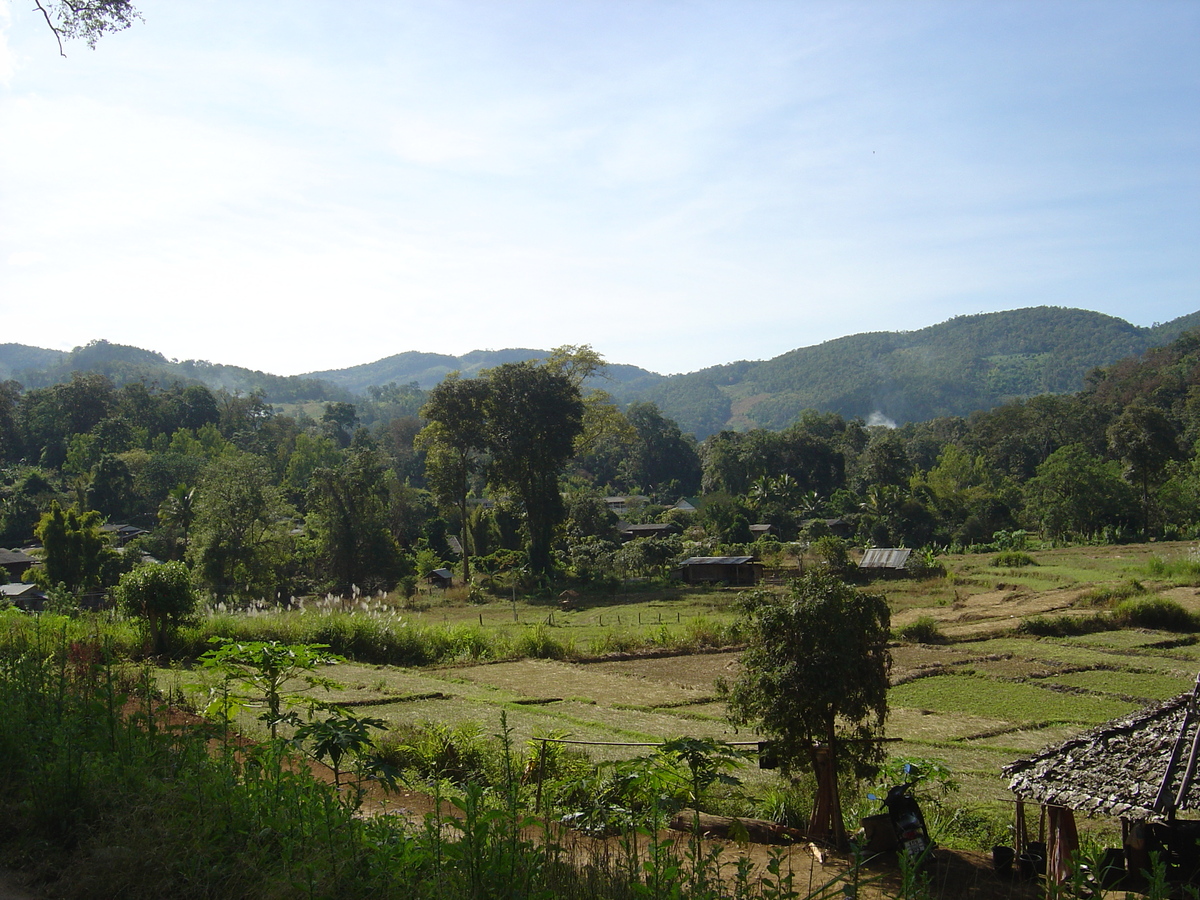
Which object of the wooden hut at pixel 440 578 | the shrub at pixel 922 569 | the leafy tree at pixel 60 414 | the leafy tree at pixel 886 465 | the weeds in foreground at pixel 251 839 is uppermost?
the leafy tree at pixel 60 414

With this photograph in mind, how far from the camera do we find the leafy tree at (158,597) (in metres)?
18.8

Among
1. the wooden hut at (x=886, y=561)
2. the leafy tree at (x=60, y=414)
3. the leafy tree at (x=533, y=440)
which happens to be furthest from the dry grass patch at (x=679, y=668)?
the leafy tree at (x=60, y=414)

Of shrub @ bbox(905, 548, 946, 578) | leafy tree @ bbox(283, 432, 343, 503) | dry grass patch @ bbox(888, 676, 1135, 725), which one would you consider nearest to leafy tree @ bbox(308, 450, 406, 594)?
shrub @ bbox(905, 548, 946, 578)

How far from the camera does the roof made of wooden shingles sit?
684 centimetres

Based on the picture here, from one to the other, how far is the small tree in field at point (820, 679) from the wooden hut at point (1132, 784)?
5.03 ft

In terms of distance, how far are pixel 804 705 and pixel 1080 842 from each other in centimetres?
290

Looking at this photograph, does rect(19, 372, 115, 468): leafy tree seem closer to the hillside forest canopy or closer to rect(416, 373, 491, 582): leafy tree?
the hillside forest canopy

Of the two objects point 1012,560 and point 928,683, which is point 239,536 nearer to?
point 928,683

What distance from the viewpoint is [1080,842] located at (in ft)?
26.2

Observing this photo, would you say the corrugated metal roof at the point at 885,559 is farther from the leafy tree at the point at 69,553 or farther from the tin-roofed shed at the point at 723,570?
the leafy tree at the point at 69,553

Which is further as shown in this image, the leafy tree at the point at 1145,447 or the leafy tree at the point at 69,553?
the leafy tree at the point at 1145,447

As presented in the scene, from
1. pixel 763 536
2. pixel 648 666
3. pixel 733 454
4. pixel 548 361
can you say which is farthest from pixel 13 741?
pixel 733 454

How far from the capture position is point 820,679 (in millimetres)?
8391

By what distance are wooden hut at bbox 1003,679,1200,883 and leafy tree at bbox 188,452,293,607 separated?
3579 cm
